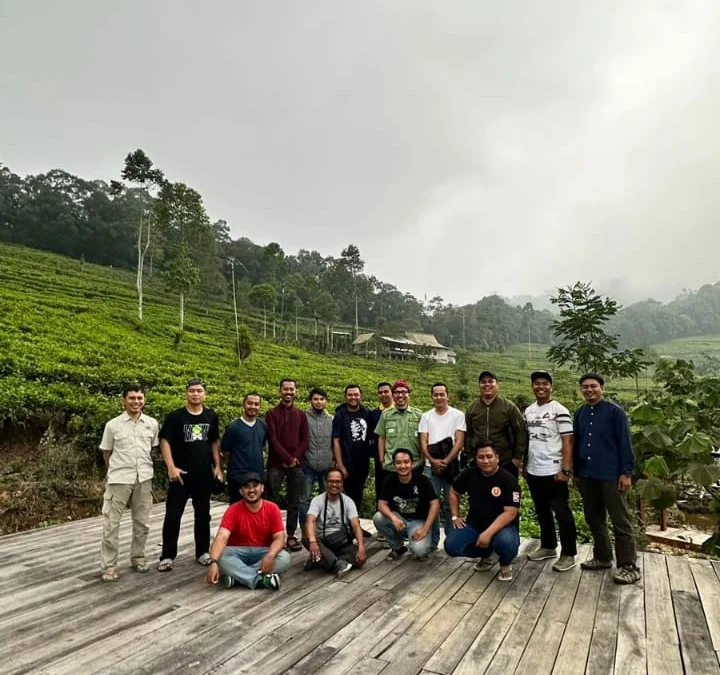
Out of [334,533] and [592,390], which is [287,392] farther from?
[592,390]

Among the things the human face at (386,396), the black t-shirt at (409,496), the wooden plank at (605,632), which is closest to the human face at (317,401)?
the human face at (386,396)

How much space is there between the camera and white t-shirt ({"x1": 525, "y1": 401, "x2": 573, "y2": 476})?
423 cm

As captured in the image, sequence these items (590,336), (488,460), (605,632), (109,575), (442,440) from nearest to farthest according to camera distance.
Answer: (605,632)
(109,575)
(488,460)
(442,440)
(590,336)

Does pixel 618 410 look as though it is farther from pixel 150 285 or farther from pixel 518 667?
pixel 150 285

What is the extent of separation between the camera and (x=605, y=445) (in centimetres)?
407

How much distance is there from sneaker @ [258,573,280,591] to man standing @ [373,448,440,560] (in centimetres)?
110

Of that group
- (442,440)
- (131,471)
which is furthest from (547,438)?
(131,471)

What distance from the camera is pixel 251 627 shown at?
3.18 metres

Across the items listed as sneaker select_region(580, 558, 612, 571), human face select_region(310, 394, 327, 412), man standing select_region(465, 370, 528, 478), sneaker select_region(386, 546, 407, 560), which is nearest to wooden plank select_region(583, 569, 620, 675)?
sneaker select_region(580, 558, 612, 571)

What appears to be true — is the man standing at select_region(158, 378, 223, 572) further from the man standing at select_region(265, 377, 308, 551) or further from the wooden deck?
the man standing at select_region(265, 377, 308, 551)

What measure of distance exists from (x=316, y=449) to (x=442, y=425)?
1.30 metres

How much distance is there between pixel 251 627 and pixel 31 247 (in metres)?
55.6

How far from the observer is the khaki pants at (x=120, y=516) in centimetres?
401

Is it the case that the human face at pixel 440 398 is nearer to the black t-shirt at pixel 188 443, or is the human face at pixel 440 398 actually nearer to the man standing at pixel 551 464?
the man standing at pixel 551 464
